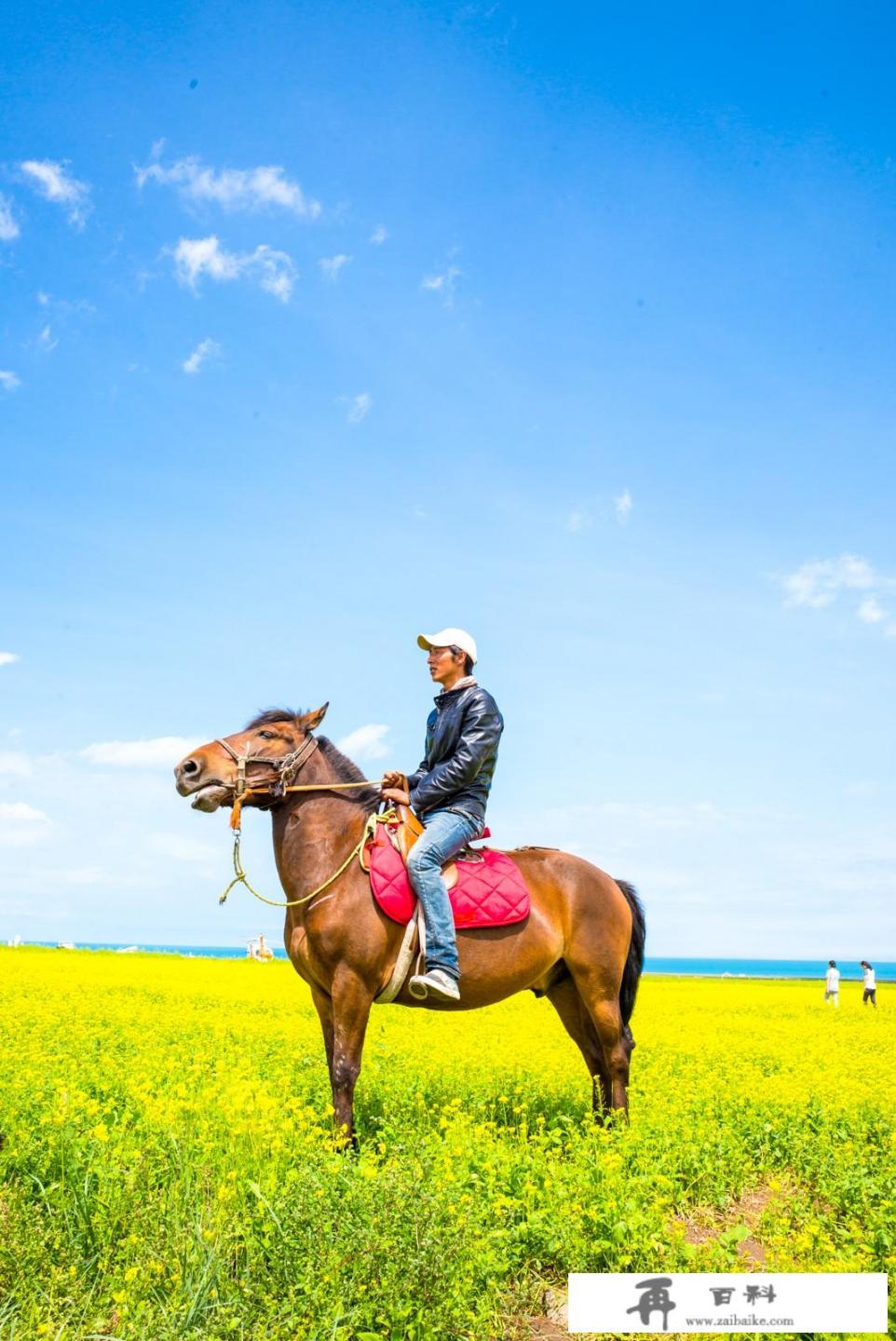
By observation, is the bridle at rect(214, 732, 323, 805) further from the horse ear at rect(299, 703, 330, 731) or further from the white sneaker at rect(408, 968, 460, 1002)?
the white sneaker at rect(408, 968, 460, 1002)

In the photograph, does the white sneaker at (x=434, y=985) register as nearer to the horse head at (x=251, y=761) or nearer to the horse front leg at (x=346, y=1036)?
the horse front leg at (x=346, y=1036)

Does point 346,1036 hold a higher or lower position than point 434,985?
lower

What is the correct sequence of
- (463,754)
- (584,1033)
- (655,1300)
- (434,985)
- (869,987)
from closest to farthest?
(655,1300) < (434,985) < (463,754) < (584,1033) < (869,987)

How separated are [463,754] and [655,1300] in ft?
12.5

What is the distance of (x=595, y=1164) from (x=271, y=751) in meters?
3.70

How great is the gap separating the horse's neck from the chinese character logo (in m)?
3.59

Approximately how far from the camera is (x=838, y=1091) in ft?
33.0

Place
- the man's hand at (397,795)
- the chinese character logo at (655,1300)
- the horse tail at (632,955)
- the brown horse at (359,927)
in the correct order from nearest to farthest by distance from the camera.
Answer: the chinese character logo at (655,1300)
the brown horse at (359,927)
the man's hand at (397,795)
the horse tail at (632,955)

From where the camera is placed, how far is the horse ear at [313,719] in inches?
301

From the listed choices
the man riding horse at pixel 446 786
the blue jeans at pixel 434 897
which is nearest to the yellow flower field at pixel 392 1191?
the blue jeans at pixel 434 897

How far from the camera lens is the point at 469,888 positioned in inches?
294

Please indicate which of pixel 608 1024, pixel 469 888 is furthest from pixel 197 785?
pixel 608 1024

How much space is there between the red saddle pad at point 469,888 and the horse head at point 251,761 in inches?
36.0

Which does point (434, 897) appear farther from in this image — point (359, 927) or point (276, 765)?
point (276, 765)
